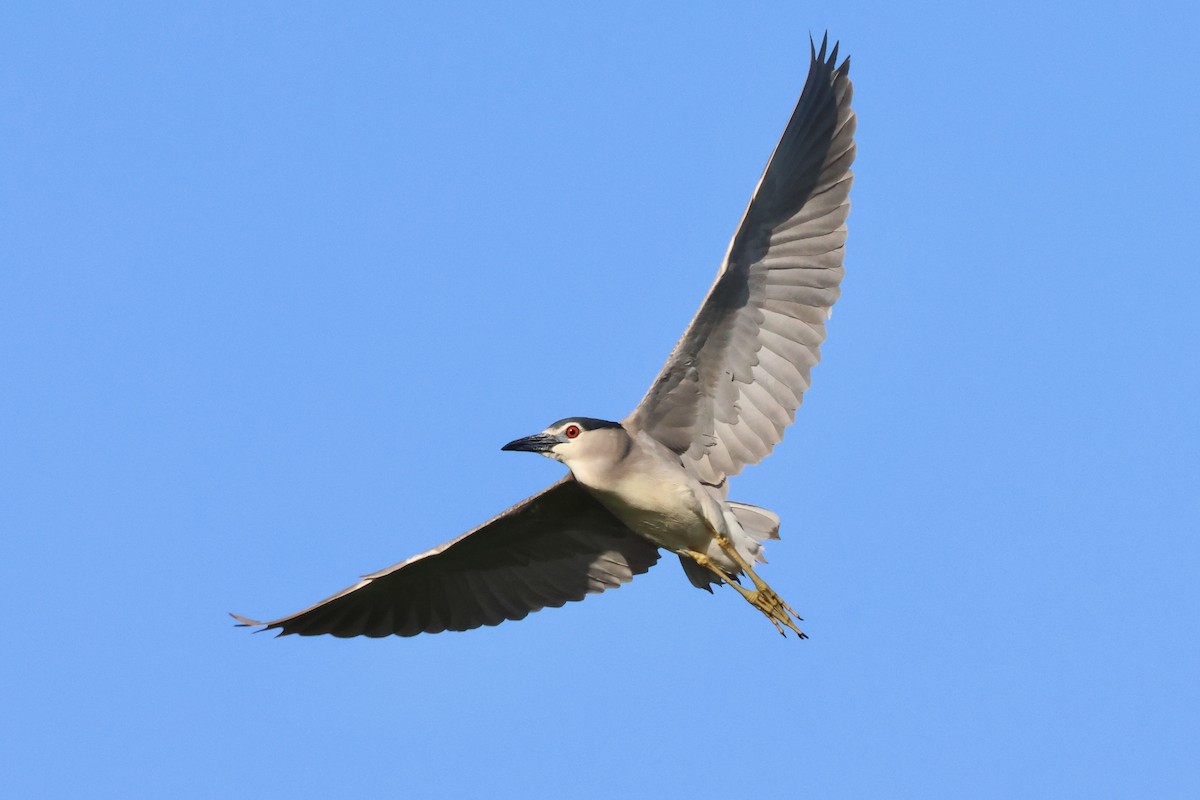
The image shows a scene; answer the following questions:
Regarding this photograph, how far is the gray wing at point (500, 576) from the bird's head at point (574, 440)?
27.8 inches

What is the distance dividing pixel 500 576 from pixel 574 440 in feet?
5.89

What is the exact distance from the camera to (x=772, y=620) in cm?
1116

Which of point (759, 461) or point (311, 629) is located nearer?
point (759, 461)

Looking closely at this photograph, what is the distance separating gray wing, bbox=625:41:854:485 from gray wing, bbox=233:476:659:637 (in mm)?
1296

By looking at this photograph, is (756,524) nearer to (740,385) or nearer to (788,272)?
(740,385)

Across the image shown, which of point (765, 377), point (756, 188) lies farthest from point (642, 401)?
point (756, 188)

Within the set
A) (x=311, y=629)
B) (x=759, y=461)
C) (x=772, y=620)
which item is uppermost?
(x=311, y=629)

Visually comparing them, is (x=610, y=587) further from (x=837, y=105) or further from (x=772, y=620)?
(x=837, y=105)

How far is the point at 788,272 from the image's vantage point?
37.6ft

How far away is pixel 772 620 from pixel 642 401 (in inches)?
67.4

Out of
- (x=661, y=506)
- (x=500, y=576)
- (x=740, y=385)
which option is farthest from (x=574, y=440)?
(x=500, y=576)

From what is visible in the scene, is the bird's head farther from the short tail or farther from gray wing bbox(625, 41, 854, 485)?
the short tail

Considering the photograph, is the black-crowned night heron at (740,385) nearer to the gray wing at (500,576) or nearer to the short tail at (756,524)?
the short tail at (756,524)

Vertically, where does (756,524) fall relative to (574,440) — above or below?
below
